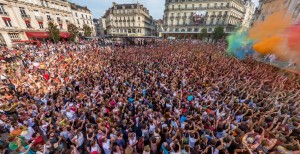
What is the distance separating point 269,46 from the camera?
14.4m

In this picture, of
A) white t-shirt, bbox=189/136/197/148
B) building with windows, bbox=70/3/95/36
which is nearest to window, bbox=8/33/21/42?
building with windows, bbox=70/3/95/36

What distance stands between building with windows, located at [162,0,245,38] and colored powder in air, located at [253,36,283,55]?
33499 millimetres

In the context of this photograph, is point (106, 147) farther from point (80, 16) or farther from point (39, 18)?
point (80, 16)

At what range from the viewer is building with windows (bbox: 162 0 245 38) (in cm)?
4400

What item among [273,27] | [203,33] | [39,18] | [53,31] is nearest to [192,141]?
[273,27]

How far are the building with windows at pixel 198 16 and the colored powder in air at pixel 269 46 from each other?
33499 millimetres

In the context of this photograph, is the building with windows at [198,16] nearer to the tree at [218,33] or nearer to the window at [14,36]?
the tree at [218,33]

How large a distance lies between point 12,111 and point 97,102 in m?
4.29

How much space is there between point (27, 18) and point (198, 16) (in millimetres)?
46809

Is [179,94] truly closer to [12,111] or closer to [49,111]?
[49,111]

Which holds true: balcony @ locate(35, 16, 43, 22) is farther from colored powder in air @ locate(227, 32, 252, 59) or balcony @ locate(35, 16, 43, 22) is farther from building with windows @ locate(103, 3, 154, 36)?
colored powder in air @ locate(227, 32, 252, 59)

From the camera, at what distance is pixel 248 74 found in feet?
35.8

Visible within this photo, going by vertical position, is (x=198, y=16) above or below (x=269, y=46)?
above

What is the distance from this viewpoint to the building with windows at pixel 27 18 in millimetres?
22781
